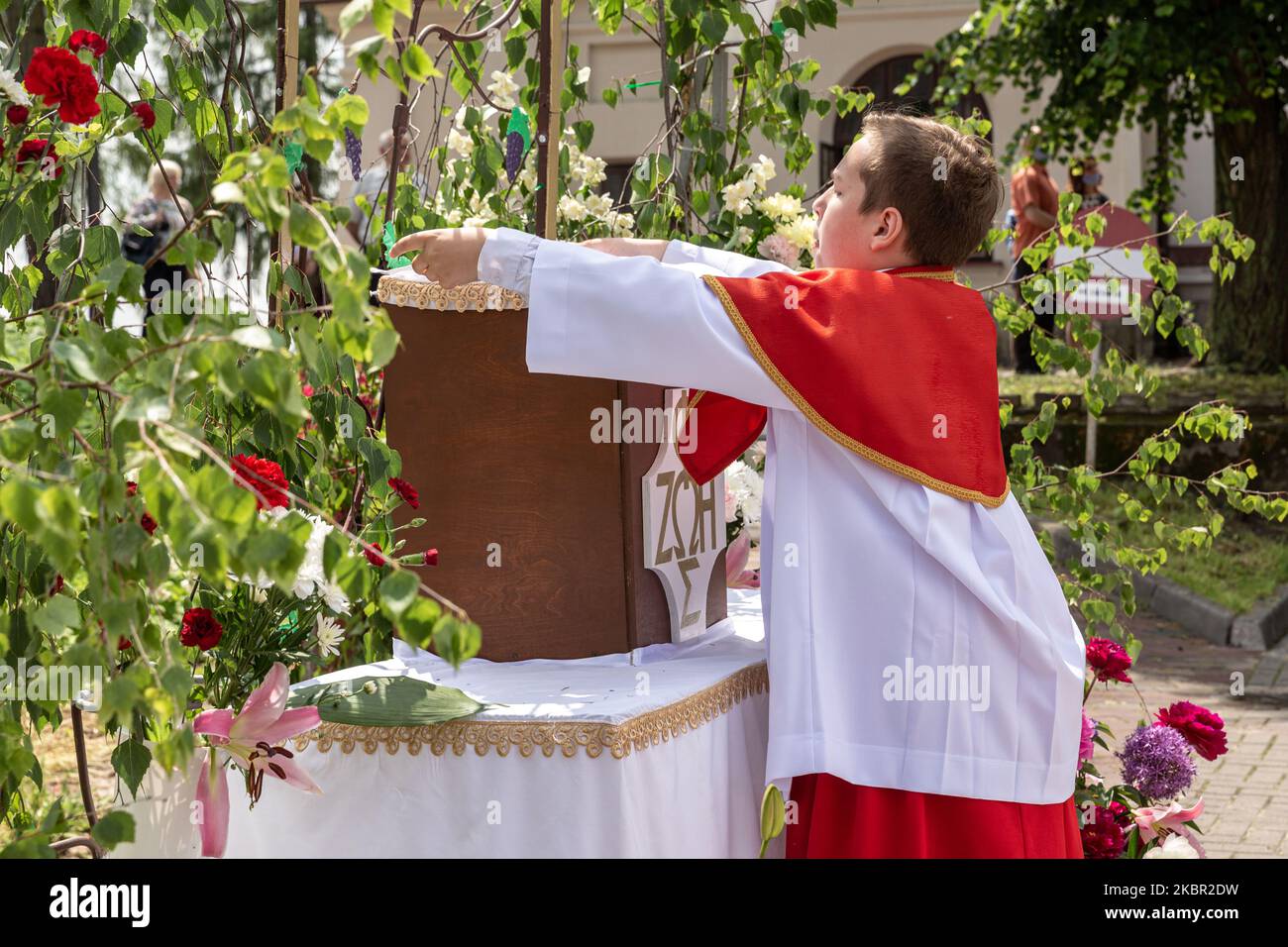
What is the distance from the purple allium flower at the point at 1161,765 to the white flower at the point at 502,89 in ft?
5.89

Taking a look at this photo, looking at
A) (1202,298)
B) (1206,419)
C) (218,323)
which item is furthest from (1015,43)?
(218,323)

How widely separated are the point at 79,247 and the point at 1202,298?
46.0 feet

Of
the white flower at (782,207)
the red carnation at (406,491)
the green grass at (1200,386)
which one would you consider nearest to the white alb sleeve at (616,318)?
the red carnation at (406,491)

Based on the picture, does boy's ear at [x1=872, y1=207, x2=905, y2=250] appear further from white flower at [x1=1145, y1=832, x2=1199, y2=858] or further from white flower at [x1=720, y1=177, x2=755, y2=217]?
white flower at [x1=1145, y1=832, x2=1199, y2=858]

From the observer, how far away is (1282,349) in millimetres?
10719

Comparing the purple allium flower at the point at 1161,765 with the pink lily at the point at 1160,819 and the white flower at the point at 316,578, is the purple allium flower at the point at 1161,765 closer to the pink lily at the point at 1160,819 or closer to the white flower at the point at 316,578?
the pink lily at the point at 1160,819

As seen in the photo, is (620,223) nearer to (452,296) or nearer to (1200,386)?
(452,296)

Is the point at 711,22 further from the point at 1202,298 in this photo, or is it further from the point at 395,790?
the point at 1202,298

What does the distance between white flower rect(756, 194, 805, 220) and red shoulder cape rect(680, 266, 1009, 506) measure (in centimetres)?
90

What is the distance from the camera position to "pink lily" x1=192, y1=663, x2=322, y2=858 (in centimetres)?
196

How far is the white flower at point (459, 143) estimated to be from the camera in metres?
3.36

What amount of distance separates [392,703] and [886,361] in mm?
806

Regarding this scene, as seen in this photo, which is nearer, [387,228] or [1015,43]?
[387,228]

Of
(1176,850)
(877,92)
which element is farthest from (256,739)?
(877,92)
